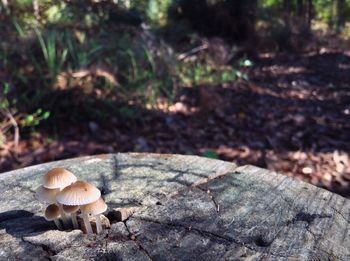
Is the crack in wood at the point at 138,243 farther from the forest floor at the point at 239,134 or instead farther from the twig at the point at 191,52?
the twig at the point at 191,52

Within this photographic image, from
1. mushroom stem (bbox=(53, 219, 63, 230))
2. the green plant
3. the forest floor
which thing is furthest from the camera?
the green plant

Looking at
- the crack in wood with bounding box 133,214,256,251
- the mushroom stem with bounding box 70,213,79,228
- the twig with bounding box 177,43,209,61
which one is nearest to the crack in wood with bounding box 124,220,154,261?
the crack in wood with bounding box 133,214,256,251

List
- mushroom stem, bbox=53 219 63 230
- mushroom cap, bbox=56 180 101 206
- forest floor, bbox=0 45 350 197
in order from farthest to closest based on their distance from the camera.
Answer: forest floor, bbox=0 45 350 197 < mushroom stem, bbox=53 219 63 230 < mushroom cap, bbox=56 180 101 206

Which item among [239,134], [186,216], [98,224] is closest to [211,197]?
[186,216]

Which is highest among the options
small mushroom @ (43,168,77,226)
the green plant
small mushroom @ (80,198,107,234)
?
the green plant

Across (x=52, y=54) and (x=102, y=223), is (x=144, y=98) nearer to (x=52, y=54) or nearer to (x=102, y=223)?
(x=52, y=54)

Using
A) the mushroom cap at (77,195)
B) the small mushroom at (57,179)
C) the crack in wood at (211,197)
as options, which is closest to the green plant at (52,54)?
the crack in wood at (211,197)

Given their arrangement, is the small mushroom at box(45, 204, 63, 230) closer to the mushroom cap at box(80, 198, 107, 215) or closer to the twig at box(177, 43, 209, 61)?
the mushroom cap at box(80, 198, 107, 215)

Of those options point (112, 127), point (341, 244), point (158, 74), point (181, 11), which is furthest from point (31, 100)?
point (181, 11)
